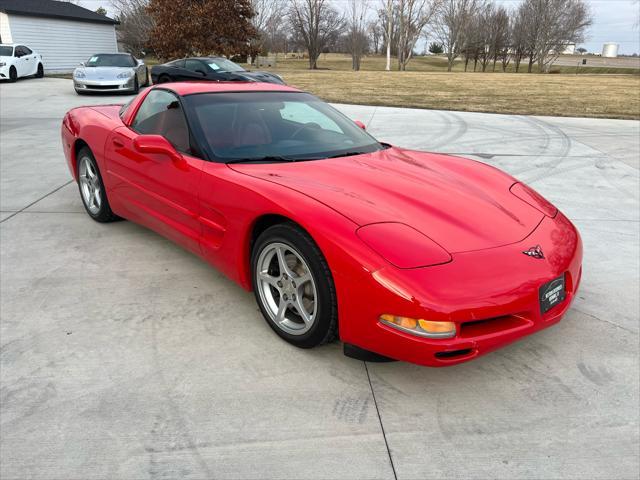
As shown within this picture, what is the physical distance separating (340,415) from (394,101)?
1374 centimetres

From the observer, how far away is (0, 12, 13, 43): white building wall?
25297mm

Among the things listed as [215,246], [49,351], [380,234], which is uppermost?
[380,234]

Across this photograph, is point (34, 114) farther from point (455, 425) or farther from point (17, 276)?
point (455, 425)

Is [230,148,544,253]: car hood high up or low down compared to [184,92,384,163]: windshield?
down

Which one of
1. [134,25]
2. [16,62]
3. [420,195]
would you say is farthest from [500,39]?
[420,195]

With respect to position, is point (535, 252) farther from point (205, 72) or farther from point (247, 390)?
point (205, 72)

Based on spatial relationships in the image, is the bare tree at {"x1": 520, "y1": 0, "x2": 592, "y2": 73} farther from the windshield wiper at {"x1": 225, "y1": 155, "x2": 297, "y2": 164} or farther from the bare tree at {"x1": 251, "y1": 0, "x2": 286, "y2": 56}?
the windshield wiper at {"x1": 225, "y1": 155, "x2": 297, "y2": 164}

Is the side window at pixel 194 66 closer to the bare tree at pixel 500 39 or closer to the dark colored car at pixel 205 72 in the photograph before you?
the dark colored car at pixel 205 72

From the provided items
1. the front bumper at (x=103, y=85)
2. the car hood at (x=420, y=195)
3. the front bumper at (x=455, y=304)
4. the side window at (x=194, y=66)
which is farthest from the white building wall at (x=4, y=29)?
the front bumper at (x=455, y=304)

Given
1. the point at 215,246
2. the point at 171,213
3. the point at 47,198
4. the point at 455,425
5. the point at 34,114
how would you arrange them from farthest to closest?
1. the point at 34,114
2. the point at 47,198
3. the point at 171,213
4. the point at 215,246
5. the point at 455,425

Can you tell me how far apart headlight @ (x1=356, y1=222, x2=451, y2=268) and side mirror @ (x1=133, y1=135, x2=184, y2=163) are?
1.52m

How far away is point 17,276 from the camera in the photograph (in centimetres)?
348

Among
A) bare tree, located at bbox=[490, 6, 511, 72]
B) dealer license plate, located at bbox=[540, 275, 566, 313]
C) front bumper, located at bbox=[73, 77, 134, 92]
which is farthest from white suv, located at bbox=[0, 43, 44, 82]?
bare tree, located at bbox=[490, 6, 511, 72]

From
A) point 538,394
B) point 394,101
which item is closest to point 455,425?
point 538,394
